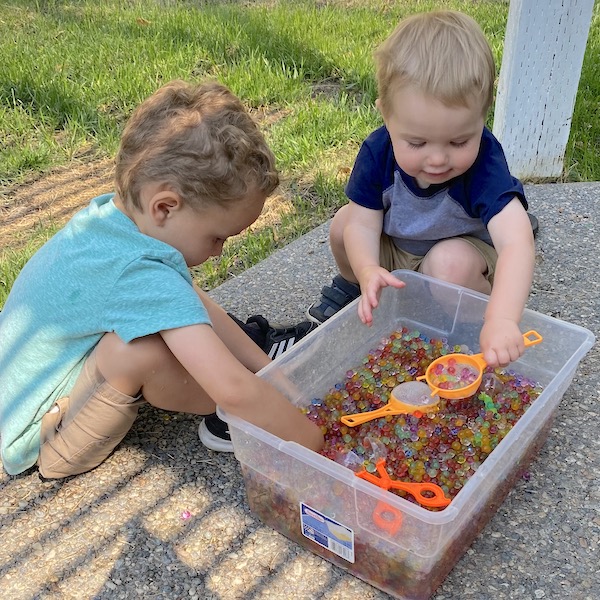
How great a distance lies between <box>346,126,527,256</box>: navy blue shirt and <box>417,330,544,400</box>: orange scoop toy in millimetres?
295

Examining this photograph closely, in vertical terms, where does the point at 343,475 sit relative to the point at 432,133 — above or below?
below

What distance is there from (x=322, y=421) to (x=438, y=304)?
429 mm

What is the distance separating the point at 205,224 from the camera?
136 centimetres

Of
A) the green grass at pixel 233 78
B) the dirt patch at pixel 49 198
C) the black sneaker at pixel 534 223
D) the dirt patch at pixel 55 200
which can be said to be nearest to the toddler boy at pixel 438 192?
the black sneaker at pixel 534 223

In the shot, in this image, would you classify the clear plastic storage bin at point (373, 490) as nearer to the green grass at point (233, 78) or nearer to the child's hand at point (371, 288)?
the child's hand at point (371, 288)

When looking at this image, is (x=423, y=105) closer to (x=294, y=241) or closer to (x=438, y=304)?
(x=438, y=304)

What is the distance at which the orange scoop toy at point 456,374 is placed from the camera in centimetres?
149

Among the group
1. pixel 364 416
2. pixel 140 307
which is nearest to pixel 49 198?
pixel 140 307

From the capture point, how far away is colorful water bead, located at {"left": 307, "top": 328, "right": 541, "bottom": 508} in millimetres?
1397

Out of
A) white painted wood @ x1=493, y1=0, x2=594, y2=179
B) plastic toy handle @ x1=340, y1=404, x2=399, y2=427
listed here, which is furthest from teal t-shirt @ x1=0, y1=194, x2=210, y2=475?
white painted wood @ x1=493, y1=0, x2=594, y2=179

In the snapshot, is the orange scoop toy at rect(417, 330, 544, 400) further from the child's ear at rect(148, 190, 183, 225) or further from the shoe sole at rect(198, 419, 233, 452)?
the child's ear at rect(148, 190, 183, 225)

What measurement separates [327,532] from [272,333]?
2.12 ft

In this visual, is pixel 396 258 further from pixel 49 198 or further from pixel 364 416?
pixel 49 198

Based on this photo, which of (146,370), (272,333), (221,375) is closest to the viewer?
(221,375)
